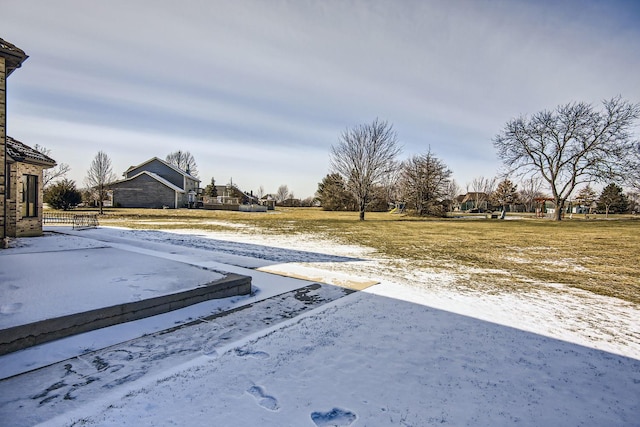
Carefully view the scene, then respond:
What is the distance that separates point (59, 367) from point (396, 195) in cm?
4632

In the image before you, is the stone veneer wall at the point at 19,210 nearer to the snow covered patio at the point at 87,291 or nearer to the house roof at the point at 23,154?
the house roof at the point at 23,154

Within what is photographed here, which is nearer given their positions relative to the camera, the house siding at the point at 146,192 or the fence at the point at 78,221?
the fence at the point at 78,221

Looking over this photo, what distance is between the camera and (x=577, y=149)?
93.0 feet

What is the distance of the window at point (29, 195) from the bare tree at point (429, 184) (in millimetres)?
33268

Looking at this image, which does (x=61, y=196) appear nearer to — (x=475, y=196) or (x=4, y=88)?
(x=4, y=88)

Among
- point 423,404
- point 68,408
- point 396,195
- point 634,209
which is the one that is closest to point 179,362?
point 68,408

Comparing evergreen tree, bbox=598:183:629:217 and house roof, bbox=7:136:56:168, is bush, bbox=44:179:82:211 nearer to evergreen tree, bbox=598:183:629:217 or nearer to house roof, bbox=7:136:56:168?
house roof, bbox=7:136:56:168

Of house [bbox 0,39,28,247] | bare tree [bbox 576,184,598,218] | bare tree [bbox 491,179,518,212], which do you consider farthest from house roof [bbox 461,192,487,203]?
house [bbox 0,39,28,247]

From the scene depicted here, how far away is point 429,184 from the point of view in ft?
121

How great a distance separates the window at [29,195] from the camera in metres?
11.9

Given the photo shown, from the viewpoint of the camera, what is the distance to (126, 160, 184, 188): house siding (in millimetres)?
44719

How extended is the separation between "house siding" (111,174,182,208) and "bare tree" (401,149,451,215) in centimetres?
3079

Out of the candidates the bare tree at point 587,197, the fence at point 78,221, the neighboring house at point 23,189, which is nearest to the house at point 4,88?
the neighboring house at point 23,189

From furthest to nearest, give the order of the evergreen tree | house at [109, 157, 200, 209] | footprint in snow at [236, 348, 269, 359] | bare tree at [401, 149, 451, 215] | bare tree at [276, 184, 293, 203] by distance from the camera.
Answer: bare tree at [276, 184, 293, 203]
the evergreen tree
house at [109, 157, 200, 209]
bare tree at [401, 149, 451, 215]
footprint in snow at [236, 348, 269, 359]
